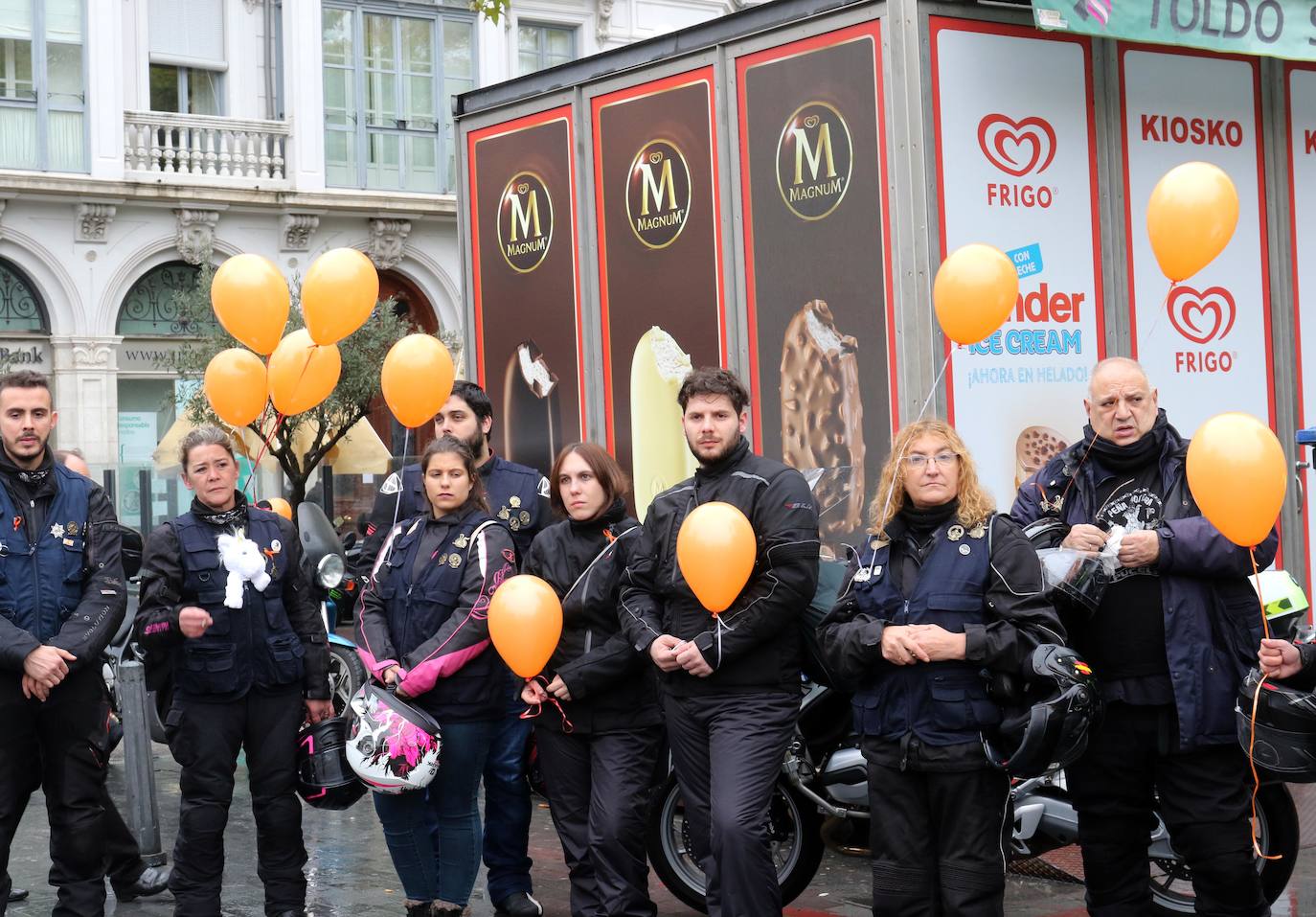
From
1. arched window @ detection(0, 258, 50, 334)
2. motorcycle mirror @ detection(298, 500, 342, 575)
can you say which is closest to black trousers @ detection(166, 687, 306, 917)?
motorcycle mirror @ detection(298, 500, 342, 575)

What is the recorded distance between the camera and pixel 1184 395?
7.44 meters

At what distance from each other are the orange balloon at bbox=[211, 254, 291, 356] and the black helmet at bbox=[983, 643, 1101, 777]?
3531 mm

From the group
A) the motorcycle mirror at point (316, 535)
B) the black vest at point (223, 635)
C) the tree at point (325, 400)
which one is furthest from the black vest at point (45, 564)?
the tree at point (325, 400)

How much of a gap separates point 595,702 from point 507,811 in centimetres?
89

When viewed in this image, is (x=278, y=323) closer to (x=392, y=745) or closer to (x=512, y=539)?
(x=512, y=539)

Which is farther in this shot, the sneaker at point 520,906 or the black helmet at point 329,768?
the sneaker at point 520,906

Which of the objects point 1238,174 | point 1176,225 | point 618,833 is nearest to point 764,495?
point 618,833

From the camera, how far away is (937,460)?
16.0 feet

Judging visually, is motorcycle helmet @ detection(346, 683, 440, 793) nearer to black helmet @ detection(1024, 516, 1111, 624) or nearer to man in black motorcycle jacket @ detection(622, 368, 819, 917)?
man in black motorcycle jacket @ detection(622, 368, 819, 917)

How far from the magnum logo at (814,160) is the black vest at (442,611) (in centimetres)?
220

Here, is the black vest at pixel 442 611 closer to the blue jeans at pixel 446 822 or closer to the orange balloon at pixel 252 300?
the blue jeans at pixel 446 822

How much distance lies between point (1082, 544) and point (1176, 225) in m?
1.35

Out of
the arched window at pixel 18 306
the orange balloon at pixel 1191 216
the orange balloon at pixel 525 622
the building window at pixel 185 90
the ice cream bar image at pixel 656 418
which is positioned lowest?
the orange balloon at pixel 525 622

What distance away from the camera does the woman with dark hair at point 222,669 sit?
5.97 metres
